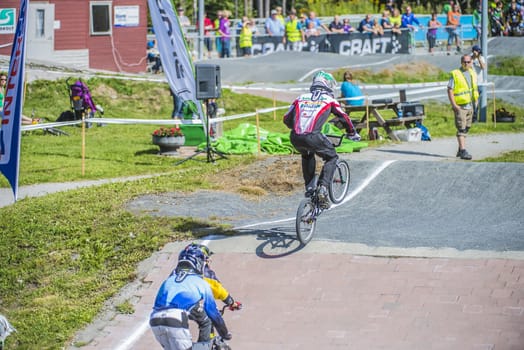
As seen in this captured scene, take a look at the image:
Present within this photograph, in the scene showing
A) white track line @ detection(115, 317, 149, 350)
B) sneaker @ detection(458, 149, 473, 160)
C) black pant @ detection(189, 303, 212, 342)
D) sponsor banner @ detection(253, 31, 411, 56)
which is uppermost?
sponsor banner @ detection(253, 31, 411, 56)

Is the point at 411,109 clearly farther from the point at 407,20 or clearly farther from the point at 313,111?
the point at 407,20

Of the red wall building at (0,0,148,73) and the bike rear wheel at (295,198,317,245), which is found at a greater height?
the red wall building at (0,0,148,73)

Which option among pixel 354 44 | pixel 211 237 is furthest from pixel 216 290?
pixel 354 44

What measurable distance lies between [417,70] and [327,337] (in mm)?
24461

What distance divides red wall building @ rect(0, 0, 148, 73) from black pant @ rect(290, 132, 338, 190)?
22.0m

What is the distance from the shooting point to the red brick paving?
964 centimetres

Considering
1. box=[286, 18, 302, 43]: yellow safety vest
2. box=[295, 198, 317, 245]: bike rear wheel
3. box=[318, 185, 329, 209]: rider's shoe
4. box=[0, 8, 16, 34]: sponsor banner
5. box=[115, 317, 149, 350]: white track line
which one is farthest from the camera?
box=[286, 18, 302, 43]: yellow safety vest

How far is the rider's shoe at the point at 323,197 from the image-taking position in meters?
12.2

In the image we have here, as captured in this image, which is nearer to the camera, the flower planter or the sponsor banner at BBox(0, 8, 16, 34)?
the flower planter

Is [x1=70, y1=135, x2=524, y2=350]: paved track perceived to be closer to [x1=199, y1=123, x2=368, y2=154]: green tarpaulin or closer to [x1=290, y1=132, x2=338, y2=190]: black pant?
[x1=290, y1=132, x2=338, y2=190]: black pant

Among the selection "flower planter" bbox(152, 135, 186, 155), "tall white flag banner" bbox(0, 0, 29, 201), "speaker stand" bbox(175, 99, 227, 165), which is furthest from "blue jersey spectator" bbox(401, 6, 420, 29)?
"tall white flag banner" bbox(0, 0, 29, 201)

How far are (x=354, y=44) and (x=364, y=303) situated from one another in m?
28.4

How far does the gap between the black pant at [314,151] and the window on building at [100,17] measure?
2333 cm

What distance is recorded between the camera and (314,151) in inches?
479
